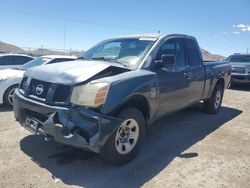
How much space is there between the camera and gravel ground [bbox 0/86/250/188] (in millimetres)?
3871

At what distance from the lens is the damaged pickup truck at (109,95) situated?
3791mm

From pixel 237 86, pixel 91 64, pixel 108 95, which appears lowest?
pixel 237 86

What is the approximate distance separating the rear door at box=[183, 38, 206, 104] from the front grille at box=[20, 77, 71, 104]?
280cm

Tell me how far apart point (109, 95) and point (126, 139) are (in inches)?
34.0

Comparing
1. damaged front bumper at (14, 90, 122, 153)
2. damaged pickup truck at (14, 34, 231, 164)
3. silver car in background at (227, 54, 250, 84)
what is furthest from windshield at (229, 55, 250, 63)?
damaged front bumper at (14, 90, 122, 153)

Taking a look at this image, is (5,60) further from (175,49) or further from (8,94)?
(175,49)

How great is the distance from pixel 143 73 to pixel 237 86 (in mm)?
11944

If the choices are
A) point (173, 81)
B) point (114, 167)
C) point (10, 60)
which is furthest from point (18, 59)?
point (114, 167)

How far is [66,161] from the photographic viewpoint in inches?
172

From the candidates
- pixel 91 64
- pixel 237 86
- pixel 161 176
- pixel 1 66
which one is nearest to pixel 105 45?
pixel 91 64

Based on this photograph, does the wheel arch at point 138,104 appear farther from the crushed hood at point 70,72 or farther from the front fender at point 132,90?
the crushed hood at point 70,72

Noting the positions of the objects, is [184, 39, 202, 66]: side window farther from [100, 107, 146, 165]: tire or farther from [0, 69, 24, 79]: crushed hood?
[0, 69, 24, 79]: crushed hood

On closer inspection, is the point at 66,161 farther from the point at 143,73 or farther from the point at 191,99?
the point at 191,99

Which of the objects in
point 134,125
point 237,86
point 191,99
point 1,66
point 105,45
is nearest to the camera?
point 134,125
